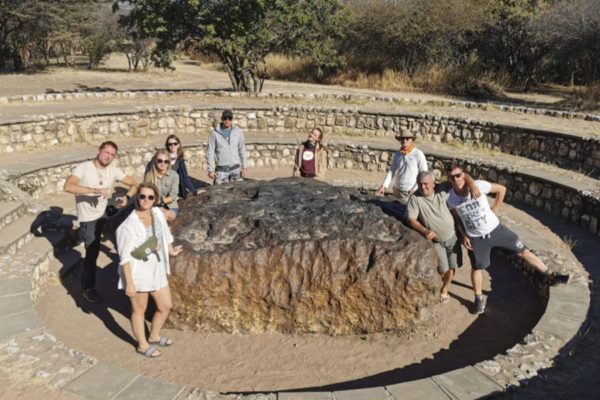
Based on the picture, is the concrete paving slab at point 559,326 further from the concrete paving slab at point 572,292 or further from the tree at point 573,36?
the tree at point 573,36

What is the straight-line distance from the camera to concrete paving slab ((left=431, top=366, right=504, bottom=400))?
365 cm

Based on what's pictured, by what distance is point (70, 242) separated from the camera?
7031 mm

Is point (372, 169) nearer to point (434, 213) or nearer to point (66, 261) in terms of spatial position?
point (434, 213)

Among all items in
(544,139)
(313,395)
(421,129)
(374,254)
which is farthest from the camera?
(421,129)

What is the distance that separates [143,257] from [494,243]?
3693mm

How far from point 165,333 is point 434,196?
3.19 m

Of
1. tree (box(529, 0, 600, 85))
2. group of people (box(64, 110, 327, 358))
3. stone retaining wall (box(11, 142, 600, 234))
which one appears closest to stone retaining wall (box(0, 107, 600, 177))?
stone retaining wall (box(11, 142, 600, 234))

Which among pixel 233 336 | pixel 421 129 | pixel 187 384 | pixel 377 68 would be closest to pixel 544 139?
pixel 421 129

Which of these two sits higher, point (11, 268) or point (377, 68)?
point (377, 68)

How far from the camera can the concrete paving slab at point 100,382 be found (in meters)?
3.58

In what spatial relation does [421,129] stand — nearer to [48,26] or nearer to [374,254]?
[374,254]

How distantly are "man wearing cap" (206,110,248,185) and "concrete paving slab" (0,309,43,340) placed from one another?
3250 mm

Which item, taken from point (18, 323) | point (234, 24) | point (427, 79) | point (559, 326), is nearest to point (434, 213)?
point (559, 326)

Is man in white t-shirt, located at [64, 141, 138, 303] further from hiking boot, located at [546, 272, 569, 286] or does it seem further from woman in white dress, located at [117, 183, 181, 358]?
hiking boot, located at [546, 272, 569, 286]
